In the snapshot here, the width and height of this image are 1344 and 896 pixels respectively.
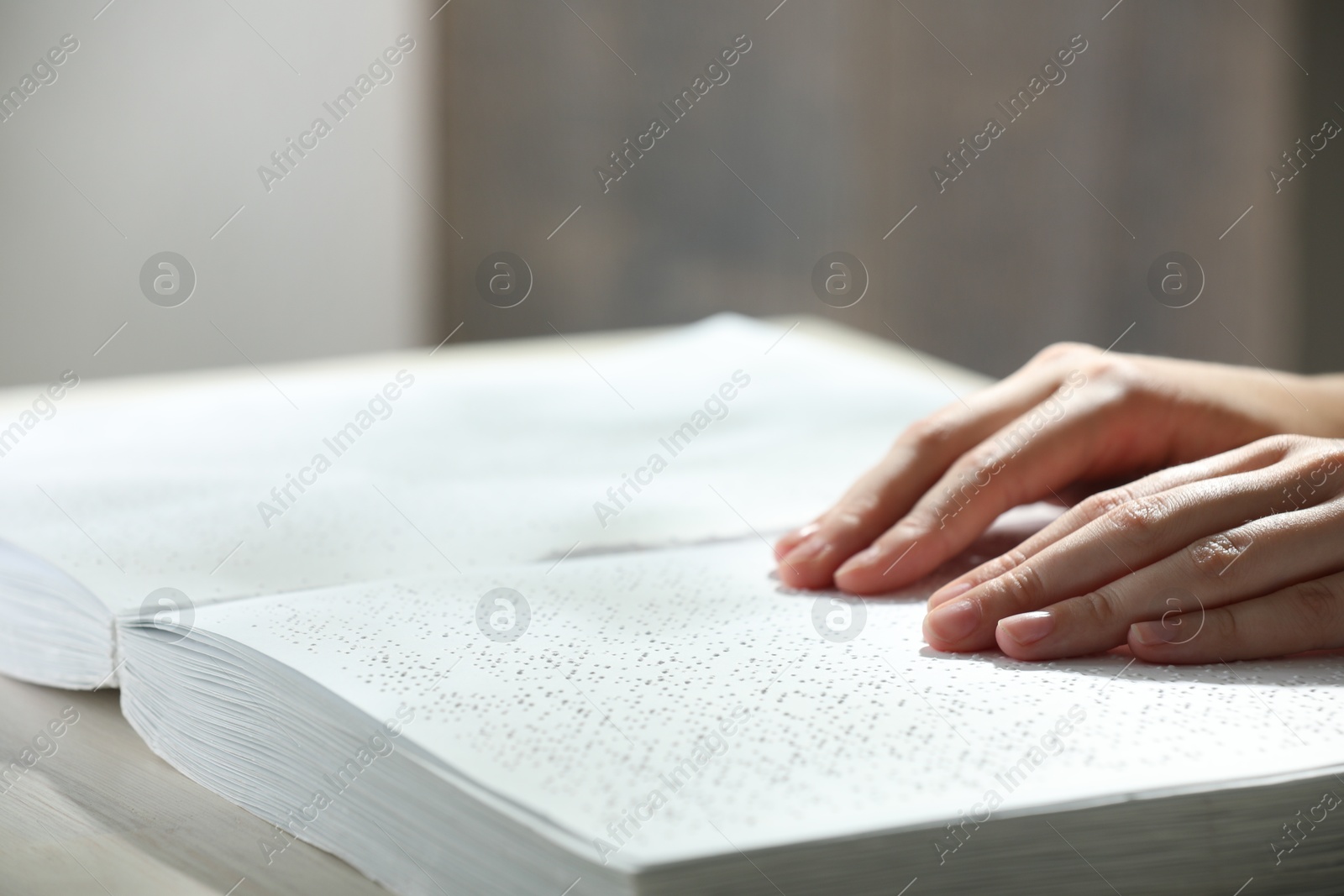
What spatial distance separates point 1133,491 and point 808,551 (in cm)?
17

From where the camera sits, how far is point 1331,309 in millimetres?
2330

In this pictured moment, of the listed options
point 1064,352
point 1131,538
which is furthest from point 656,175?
point 1131,538

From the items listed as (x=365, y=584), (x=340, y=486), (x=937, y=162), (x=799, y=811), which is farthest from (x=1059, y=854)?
(x=937, y=162)

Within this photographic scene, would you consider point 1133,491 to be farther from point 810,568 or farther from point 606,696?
point 606,696

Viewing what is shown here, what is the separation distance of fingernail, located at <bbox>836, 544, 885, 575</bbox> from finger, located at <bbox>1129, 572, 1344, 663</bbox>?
0.15m

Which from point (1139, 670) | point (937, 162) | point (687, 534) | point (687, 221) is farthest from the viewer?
point (687, 221)

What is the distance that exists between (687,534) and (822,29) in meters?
2.12

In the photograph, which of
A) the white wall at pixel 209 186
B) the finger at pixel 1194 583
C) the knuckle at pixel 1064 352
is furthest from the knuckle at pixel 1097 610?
the white wall at pixel 209 186

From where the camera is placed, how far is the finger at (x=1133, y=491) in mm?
553

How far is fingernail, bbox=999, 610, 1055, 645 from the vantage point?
49cm

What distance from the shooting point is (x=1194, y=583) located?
0.51 meters

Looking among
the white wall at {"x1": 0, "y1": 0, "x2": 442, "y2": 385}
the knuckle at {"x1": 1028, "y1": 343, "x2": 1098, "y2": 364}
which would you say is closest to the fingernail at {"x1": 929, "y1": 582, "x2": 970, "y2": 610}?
the knuckle at {"x1": 1028, "y1": 343, "x2": 1098, "y2": 364}

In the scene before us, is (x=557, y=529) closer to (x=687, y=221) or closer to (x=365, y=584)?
(x=365, y=584)

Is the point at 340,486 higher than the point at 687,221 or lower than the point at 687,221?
lower
